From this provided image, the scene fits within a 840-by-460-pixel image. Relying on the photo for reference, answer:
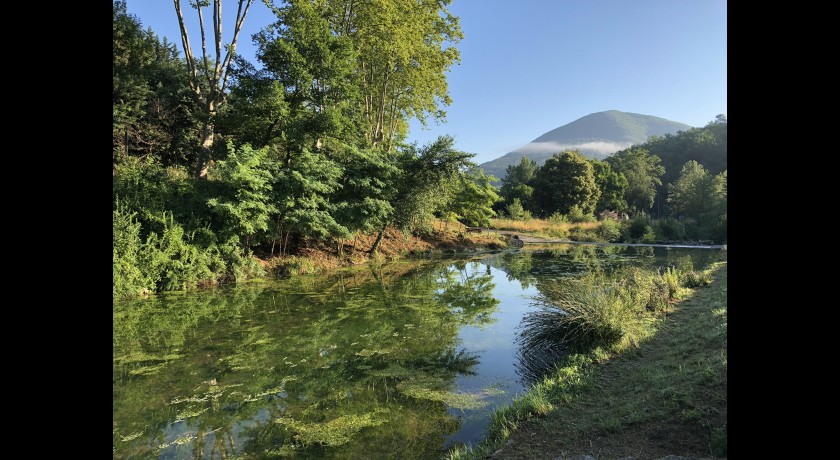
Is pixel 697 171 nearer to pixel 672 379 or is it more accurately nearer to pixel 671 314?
pixel 671 314

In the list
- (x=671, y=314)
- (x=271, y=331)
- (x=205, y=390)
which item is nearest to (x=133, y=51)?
(x=271, y=331)

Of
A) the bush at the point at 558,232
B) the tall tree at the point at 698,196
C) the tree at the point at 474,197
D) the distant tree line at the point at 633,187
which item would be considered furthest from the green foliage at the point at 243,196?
the tall tree at the point at 698,196

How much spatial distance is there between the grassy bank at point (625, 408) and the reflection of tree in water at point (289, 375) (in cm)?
73

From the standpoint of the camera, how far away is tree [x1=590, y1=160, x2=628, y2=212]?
144 ft

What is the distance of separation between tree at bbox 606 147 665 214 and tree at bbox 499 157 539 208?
35.1ft

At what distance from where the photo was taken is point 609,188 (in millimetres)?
45781

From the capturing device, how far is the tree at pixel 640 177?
1836 inches

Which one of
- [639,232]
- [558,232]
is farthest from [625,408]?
[558,232]

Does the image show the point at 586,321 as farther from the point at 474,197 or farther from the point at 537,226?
the point at 537,226

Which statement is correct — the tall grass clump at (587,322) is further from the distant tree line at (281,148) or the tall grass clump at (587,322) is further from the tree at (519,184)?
the tree at (519,184)

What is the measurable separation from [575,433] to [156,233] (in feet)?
33.0

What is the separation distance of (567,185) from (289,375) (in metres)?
39.5

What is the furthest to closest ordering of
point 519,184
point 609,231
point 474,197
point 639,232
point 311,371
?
Answer: point 519,184, point 609,231, point 639,232, point 474,197, point 311,371

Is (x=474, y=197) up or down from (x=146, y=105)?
down
